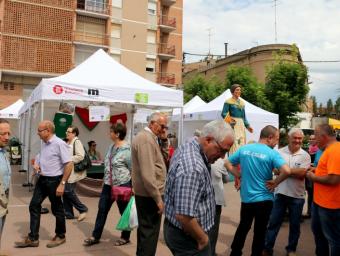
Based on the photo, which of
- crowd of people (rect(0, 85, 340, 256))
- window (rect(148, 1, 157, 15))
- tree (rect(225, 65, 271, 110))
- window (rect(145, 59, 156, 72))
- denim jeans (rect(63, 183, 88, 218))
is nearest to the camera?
crowd of people (rect(0, 85, 340, 256))

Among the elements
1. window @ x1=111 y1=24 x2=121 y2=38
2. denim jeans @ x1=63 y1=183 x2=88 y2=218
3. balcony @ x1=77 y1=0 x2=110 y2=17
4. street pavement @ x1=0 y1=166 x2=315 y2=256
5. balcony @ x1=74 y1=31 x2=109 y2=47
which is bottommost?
street pavement @ x1=0 y1=166 x2=315 y2=256

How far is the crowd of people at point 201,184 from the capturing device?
111 inches

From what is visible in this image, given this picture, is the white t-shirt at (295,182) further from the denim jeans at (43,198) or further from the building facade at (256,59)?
the building facade at (256,59)

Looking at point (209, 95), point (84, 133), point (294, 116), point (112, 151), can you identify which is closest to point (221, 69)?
point (209, 95)

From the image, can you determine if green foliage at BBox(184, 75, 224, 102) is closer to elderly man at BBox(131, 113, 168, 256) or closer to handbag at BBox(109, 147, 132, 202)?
handbag at BBox(109, 147, 132, 202)

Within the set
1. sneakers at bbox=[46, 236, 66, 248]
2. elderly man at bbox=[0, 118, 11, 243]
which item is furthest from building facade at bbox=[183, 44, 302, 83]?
elderly man at bbox=[0, 118, 11, 243]

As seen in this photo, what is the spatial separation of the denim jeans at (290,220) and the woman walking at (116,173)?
6.75ft

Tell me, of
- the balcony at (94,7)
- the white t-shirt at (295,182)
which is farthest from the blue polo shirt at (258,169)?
the balcony at (94,7)

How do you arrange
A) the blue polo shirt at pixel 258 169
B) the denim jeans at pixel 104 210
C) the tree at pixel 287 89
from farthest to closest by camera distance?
1. the tree at pixel 287 89
2. the denim jeans at pixel 104 210
3. the blue polo shirt at pixel 258 169

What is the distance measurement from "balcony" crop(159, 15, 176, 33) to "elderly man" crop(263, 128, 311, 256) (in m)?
40.2

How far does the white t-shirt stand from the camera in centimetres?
561

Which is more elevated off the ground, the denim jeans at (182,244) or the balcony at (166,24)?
the balcony at (166,24)

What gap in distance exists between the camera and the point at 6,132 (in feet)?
14.5

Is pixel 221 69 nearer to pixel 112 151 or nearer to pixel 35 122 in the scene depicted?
pixel 35 122
